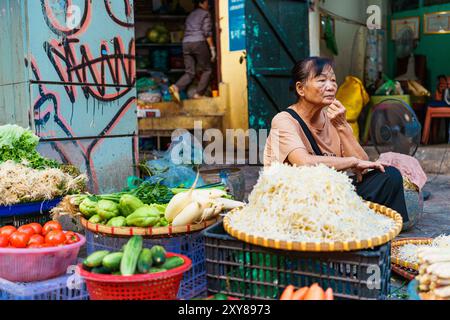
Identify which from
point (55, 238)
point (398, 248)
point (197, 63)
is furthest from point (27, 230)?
point (197, 63)

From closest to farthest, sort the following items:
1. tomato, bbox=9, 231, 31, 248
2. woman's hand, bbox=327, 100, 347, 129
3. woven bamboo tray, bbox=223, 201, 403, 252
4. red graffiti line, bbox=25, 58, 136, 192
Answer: woven bamboo tray, bbox=223, 201, 403, 252, tomato, bbox=9, 231, 31, 248, woman's hand, bbox=327, 100, 347, 129, red graffiti line, bbox=25, 58, 136, 192

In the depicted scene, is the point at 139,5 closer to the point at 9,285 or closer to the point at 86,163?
the point at 86,163

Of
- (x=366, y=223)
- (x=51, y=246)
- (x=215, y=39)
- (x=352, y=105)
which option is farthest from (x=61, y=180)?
(x=215, y=39)

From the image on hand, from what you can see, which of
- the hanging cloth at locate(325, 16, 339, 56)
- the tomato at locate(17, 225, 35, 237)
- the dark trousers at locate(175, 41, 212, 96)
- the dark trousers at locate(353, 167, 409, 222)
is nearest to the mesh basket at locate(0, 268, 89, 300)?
the tomato at locate(17, 225, 35, 237)

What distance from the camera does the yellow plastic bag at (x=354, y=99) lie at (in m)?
9.66

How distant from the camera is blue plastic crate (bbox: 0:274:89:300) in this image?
2.73 m

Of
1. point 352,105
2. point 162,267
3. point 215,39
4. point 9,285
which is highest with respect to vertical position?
point 215,39

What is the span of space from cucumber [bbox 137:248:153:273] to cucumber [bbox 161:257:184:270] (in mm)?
86

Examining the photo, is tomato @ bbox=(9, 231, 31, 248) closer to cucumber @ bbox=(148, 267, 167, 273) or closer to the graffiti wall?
cucumber @ bbox=(148, 267, 167, 273)

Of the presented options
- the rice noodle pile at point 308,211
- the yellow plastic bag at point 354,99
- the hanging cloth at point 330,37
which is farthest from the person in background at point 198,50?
the rice noodle pile at point 308,211

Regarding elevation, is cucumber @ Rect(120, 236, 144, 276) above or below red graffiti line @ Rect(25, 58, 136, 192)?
below

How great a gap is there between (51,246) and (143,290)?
0.98 meters

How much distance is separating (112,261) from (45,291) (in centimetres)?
54
